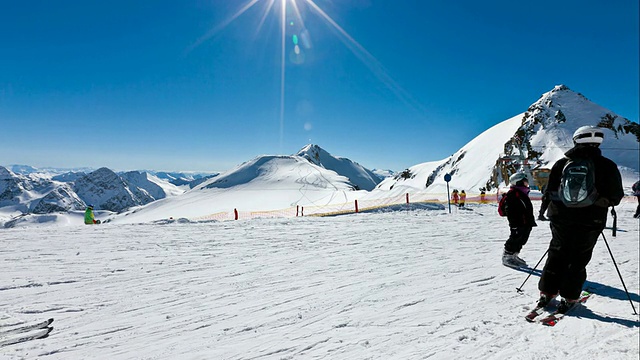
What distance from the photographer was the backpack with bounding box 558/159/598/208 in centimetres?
339

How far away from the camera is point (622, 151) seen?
188ft

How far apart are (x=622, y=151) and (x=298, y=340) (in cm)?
8159

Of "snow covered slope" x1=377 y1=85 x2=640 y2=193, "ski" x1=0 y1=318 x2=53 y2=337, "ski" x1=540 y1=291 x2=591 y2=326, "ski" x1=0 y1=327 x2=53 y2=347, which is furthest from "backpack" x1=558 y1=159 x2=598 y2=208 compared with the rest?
"snow covered slope" x1=377 y1=85 x2=640 y2=193

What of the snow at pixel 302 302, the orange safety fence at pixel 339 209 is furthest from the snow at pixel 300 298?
the orange safety fence at pixel 339 209

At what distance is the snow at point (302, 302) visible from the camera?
3061mm

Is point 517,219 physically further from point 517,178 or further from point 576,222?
point 576,222

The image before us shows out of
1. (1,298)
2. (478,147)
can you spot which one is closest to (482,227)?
(1,298)

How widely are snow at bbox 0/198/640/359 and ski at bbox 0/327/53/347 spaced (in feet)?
0.30

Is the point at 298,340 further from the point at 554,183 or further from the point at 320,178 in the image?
the point at 320,178

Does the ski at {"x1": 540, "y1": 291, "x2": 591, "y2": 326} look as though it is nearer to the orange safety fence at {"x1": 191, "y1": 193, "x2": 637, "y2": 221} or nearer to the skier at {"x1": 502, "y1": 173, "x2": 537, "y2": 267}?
the skier at {"x1": 502, "y1": 173, "x2": 537, "y2": 267}

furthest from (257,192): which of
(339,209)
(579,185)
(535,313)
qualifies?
(579,185)

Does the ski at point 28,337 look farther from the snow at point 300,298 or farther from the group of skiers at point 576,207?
the group of skiers at point 576,207

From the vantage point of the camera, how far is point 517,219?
6035mm

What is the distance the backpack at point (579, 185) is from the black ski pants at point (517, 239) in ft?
8.93
